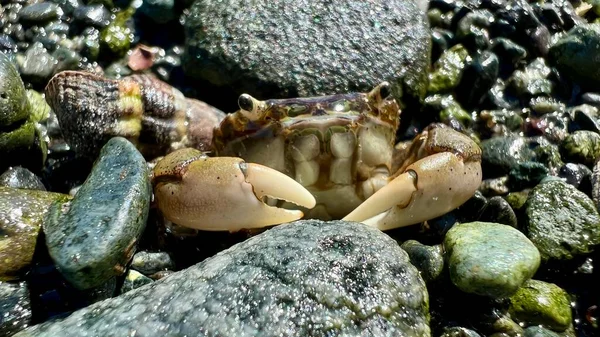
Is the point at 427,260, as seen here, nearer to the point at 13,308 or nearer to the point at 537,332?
the point at 537,332

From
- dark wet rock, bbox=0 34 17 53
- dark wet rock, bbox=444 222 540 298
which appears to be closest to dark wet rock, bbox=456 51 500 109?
dark wet rock, bbox=444 222 540 298

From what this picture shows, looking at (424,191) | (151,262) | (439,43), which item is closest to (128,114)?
(151,262)

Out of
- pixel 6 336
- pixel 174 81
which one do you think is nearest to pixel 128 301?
pixel 6 336

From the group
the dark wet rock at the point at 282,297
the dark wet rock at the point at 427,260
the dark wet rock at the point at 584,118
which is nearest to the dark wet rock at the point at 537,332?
the dark wet rock at the point at 427,260

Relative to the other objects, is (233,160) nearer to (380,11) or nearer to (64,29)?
(380,11)

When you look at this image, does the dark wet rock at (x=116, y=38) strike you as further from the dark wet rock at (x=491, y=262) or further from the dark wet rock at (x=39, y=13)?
the dark wet rock at (x=491, y=262)

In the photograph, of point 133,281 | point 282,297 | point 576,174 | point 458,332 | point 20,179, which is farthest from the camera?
point 576,174

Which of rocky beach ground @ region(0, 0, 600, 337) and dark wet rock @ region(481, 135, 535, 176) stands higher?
rocky beach ground @ region(0, 0, 600, 337)

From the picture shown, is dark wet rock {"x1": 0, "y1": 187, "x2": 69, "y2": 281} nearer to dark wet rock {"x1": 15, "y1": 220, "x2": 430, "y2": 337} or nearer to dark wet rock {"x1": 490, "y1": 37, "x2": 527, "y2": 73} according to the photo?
dark wet rock {"x1": 15, "y1": 220, "x2": 430, "y2": 337}
